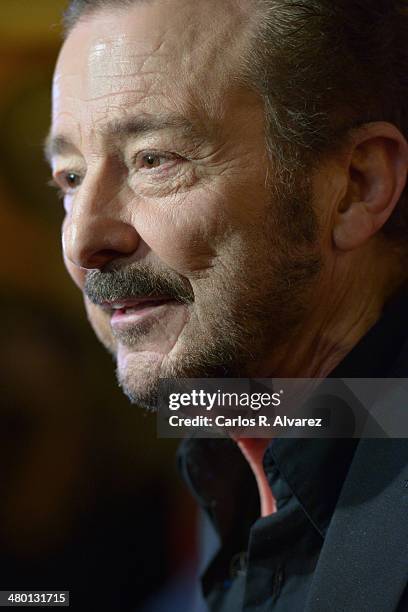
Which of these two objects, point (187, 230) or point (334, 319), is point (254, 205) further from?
point (334, 319)

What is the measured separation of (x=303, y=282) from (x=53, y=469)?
123cm

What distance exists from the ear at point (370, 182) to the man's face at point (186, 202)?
0.20 ft

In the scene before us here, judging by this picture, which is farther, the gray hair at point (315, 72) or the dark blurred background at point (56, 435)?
the dark blurred background at point (56, 435)

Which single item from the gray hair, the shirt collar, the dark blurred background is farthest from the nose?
the dark blurred background

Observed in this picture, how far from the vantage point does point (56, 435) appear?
212cm

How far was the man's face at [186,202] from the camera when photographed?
3.42ft

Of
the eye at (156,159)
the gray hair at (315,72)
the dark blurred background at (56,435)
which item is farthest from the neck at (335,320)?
the dark blurred background at (56,435)

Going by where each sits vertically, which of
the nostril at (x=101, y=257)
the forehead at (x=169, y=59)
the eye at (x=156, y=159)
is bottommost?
the nostril at (x=101, y=257)

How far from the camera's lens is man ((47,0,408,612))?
1.04 m

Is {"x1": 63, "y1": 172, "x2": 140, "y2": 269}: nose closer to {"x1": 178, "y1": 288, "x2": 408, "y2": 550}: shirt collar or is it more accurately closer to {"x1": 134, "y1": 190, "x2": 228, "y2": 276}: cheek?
{"x1": 134, "y1": 190, "x2": 228, "y2": 276}: cheek

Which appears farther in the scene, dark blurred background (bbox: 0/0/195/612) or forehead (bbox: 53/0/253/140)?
dark blurred background (bbox: 0/0/195/612)

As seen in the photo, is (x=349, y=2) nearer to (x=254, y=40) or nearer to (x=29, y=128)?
(x=254, y=40)

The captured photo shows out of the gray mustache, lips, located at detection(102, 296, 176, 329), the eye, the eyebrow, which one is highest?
the eyebrow

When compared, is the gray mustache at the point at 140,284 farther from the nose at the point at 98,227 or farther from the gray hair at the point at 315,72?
the gray hair at the point at 315,72
